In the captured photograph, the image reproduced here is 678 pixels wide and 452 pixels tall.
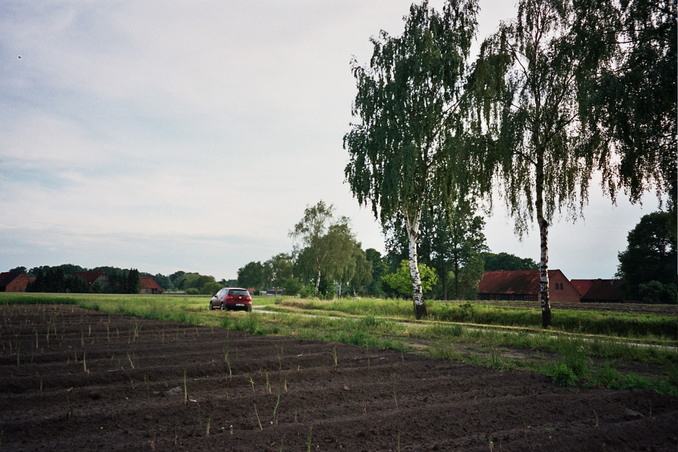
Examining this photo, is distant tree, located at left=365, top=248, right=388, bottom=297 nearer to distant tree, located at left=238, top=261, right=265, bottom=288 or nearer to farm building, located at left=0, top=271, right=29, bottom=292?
distant tree, located at left=238, top=261, right=265, bottom=288

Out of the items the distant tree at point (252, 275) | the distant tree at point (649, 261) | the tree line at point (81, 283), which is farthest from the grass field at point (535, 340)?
the distant tree at point (252, 275)

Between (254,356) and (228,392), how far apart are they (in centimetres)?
289

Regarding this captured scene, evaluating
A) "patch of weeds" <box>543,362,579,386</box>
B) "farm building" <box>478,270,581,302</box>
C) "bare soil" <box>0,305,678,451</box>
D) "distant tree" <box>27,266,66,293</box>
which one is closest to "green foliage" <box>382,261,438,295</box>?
"farm building" <box>478,270,581,302</box>

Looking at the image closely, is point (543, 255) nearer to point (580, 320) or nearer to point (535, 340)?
point (580, 320)

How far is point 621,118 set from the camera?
12.1 meters

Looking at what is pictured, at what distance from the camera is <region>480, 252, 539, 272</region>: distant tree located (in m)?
75.3

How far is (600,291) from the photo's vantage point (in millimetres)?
53312

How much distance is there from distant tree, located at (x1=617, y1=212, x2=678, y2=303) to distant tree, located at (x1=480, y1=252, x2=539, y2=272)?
32562 millimetres

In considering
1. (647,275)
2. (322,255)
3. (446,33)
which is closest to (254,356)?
(446,33)

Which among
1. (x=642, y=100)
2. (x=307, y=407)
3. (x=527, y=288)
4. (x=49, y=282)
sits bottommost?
(x=49, y=282)

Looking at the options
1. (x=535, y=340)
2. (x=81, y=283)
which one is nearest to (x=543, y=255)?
(x=535, y=340)

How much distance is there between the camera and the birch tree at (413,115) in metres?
20.2

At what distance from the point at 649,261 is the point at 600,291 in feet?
45.3

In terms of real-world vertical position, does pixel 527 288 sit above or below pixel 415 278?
below
